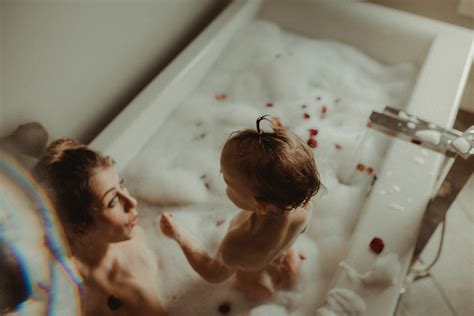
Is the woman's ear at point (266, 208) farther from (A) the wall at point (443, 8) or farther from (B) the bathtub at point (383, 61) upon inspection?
(A) the wall at point (443, 8)

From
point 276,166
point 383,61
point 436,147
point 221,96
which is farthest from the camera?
point 383,61

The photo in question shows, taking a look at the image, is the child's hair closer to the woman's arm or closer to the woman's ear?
the woman's ear

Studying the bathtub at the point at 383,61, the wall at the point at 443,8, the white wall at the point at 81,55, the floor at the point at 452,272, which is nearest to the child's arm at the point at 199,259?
the bathtub at the point at 383,61

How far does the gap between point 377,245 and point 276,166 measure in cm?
40

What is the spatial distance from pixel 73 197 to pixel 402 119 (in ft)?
2.54

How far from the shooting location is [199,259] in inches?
38.2

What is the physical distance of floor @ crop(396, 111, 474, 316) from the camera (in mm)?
1158

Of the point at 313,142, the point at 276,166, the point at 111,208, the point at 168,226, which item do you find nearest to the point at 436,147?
the point at 313,142

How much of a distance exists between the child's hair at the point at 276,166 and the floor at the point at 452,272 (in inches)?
22.5

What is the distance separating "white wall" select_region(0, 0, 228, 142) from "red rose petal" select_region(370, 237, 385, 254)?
2.75 ft

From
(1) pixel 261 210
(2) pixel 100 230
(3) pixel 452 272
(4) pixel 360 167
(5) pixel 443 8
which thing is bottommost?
(2) pixel 100 230

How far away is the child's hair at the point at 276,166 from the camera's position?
719 millimetres

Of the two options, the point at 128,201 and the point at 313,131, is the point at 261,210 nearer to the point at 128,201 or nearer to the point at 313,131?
the point at 128,201

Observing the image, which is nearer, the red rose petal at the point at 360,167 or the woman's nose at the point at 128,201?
the woman's nose at the point at 128,201
